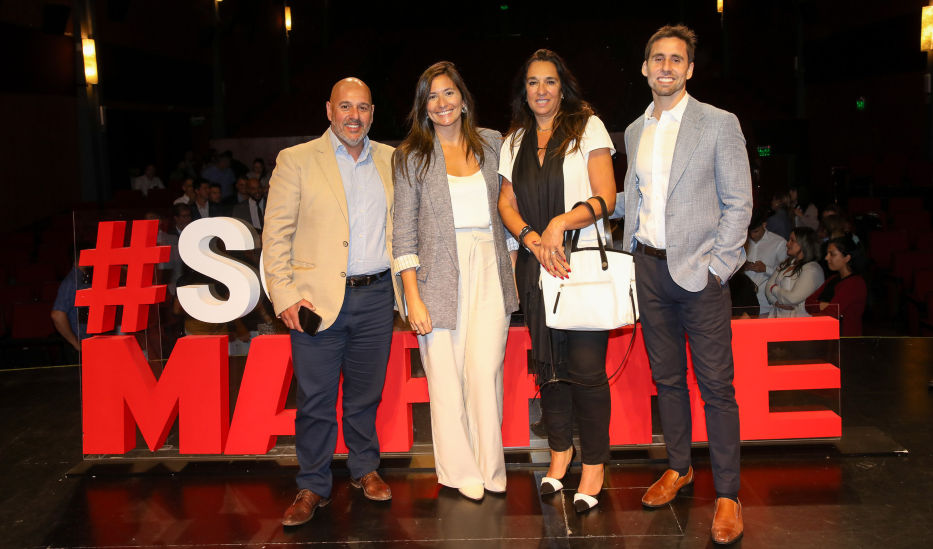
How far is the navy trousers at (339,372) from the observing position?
3318 millimetres

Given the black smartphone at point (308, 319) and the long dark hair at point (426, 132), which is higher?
the long dark hair at point (426, 132)

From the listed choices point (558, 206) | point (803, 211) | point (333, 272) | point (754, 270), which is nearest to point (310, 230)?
point (333, 272)

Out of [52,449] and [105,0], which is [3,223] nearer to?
[105,0]

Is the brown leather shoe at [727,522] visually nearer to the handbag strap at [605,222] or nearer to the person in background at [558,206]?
the person in background at [558,206]

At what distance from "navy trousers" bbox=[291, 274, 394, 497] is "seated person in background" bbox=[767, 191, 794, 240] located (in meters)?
6.18

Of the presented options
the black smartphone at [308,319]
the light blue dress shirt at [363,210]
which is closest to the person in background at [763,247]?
the light blue dress shirt at [363,210]

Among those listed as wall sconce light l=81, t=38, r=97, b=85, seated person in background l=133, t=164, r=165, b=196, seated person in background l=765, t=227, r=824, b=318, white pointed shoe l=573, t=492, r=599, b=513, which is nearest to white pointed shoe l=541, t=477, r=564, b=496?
white pointed shoe l=573, t=492, r=599, b=513

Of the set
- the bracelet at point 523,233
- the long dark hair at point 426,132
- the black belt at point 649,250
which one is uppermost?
the long dark hair at point 426,132

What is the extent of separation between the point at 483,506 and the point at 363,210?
4.36 feet

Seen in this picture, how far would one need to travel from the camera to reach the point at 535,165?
3.19 meters

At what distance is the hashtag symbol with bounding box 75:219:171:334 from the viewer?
3822 millimetres

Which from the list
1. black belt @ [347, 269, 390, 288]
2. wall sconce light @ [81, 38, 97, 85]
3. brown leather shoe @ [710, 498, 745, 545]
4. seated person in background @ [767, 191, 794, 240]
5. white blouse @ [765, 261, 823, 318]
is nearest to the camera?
brown leather shoe @ [710, 498, 745, 545]

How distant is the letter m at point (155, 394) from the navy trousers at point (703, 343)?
2.03 metres

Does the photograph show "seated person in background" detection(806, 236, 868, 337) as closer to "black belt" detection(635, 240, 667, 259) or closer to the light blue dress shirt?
"black belt" detection(635, 240, 667, 259)
